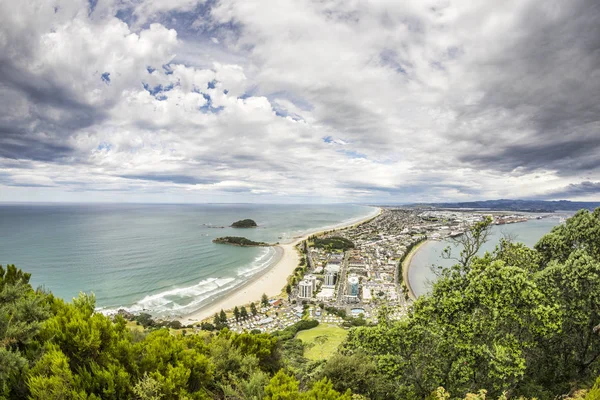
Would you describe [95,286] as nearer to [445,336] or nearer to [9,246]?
[9,246]

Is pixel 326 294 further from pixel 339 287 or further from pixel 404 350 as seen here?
pixel 404 350

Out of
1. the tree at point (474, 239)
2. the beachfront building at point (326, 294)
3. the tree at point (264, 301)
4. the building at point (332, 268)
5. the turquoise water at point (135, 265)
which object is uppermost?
the tree at point (474, 239)

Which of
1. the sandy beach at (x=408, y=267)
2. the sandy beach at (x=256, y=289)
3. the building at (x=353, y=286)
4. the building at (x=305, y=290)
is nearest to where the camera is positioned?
the sandy beach at (x=256, y=289)

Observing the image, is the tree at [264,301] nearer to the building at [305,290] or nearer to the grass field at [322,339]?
the building at [305,290]

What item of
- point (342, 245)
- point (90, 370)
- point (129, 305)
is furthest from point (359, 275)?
point (90, 370)

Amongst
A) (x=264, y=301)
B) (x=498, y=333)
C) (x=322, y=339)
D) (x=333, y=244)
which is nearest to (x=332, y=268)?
(x=264, y=301)

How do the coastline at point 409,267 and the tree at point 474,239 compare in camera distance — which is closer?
the tree at point 474,239

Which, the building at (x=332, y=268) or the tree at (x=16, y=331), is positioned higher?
the tree at (x=16, y=331)

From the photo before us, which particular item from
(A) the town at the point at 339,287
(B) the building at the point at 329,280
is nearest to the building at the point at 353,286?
(A) the town at the point at 339,287
